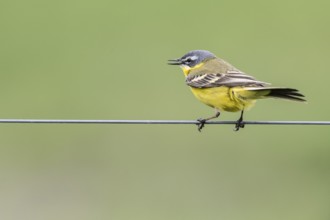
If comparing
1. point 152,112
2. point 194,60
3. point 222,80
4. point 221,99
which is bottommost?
point 152,112

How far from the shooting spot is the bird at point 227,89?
869 centimetres

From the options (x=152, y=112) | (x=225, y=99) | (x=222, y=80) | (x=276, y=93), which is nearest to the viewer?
(x=276, y=93)

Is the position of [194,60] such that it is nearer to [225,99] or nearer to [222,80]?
[222,80]

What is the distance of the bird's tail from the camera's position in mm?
8258

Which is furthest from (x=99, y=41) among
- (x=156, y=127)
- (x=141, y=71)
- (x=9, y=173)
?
(x=9, y=173)

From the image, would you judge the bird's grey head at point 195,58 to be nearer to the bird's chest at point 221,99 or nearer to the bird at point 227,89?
the bird at point 227,89

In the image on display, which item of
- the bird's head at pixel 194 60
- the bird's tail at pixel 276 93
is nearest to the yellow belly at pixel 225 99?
the bird's tail at pixel 276 93

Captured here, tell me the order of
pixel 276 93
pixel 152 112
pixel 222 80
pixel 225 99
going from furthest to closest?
pixel 152 112, pixel 222 80, pixel 225 99, pixel 276 93

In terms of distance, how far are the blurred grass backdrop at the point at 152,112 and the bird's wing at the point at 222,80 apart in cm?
259

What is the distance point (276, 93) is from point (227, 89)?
938 mm

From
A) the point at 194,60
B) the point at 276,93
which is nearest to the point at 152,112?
the point at 194,60

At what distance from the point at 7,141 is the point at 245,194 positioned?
12.5 ft

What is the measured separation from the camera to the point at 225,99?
9.38 meters

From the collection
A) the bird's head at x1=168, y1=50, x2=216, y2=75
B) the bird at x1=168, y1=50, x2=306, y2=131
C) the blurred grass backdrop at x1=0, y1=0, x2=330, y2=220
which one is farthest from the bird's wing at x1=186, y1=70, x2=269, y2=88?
the blurred grass backdrop at x1=0, y1=0, x2=330, y2=220
